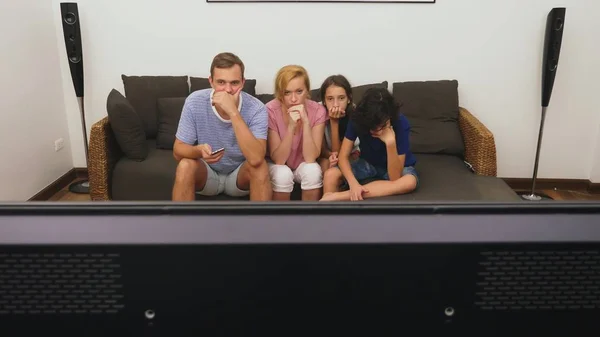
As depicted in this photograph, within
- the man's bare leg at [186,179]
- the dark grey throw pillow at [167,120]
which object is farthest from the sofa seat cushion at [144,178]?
the man's bare leg at [186,179]

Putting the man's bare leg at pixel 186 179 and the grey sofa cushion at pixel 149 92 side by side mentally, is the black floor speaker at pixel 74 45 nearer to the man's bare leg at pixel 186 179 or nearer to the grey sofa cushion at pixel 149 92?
the grey sofa cushion at pixel 149 92

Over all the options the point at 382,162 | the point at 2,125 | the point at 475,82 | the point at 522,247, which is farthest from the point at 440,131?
the point at 522,247

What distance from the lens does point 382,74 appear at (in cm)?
355

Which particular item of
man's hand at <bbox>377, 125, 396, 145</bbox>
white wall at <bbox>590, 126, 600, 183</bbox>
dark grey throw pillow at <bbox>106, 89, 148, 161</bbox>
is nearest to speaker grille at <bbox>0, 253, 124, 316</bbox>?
man's hand at <bbox>377, 125, 396, 145</bbox>

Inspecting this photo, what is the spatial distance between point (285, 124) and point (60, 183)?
73.9 inches

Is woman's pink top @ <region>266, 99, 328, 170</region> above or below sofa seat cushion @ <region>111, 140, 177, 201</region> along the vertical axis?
above

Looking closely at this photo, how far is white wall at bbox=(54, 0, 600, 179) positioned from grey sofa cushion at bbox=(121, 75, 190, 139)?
21 centimetres

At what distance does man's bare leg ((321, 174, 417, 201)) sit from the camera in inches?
99.6

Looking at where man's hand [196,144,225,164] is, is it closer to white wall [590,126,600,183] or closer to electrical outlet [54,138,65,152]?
electrical outlet [54,138,65,152]

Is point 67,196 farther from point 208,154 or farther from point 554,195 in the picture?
point 554,195

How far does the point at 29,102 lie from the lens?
10.5 ft

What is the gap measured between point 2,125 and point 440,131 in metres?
2.61

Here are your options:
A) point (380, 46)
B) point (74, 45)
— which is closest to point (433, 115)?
point (380, 46)

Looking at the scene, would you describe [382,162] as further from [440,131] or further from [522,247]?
[522,247]
